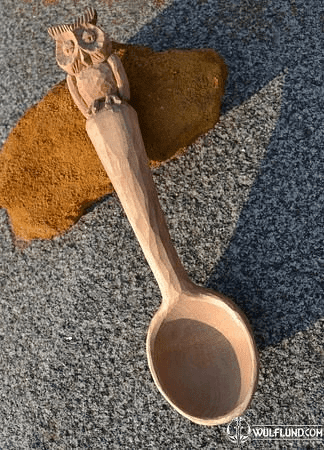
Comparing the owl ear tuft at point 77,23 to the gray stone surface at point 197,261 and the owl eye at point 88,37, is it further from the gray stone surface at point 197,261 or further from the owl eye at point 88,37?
the gray stone surface at point 197,261

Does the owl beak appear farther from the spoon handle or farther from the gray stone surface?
the gray stone surface

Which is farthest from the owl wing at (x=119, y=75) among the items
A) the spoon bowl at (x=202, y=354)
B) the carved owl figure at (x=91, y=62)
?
the spoon bowl at (x=202, y=354)

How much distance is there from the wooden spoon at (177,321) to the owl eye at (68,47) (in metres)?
0.11

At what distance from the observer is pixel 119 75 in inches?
30.3

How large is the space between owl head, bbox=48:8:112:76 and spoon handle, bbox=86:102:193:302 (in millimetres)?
87

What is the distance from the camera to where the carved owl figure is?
754 mm

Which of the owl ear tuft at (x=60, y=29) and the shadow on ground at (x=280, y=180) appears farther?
the shadow on ground at (x=280, y=180)

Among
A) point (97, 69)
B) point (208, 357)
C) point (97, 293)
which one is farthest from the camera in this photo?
point (97, 293)

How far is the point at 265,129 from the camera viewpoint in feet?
2.99

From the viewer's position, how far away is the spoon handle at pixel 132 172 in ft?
2.49

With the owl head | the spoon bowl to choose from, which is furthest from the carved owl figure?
the spoon bowl

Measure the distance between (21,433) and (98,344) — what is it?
0.27 meters

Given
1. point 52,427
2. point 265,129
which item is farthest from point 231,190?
point 52,427

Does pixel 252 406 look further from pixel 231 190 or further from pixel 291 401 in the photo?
pixel 231 190
